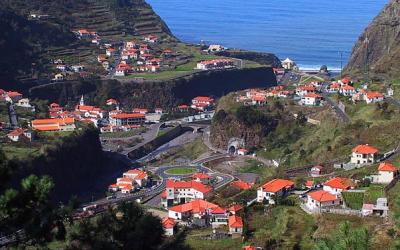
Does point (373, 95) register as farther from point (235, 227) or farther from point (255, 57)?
point (255, 57)

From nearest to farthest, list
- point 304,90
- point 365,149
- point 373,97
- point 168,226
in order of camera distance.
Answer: point 168,226
point 365,149
point 373,97
point 304,90

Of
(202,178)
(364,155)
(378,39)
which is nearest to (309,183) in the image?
(364,155)

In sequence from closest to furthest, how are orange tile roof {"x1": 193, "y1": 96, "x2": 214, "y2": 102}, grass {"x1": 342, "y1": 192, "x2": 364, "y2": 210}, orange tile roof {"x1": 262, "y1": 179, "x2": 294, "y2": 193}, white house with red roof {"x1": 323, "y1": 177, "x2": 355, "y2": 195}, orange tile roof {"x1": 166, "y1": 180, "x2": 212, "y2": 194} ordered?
1. grass {"x1": 342, "y1": 192, "x2": 364, "y2": 210}
2. white house with red roof {"x1": 323, "y1": 177, "x2": 355, "y2": 195}
3. orange tile roof {"x1": 262, "y1": 179, "x2": 294, "y2": 193}
4. orange tile roof {"x1": 166, "y1": 180, "x2": 212, "y2": 194}
5. orange tile roof {"x1": 193, "y1": 96, "x2": 214, "y2": 102}

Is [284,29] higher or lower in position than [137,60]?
higher

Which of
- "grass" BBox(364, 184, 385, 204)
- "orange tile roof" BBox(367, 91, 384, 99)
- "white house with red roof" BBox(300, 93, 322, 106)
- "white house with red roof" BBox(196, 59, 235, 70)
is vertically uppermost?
"white house with red roof" BBox(196, 59, 235, 70)

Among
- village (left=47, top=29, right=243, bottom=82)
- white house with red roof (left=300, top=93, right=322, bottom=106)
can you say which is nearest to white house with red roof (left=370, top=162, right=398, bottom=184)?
white house with red roof (left=300, top=93, right=322, bottom=106)

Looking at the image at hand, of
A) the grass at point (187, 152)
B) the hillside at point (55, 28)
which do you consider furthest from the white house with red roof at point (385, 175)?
the hillside at point (55, 28)

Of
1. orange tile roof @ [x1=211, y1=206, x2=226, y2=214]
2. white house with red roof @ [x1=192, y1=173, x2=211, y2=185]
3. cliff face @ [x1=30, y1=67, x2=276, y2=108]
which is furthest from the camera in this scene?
cliff face @ [x1=30, y1=67, x2=276, y2=108]

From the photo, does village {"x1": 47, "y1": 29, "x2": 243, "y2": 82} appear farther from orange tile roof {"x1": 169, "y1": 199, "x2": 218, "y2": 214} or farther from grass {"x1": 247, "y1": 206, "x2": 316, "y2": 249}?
grass {"x1": 247, "y1": 206, "x2": 316, "y2": 249}
